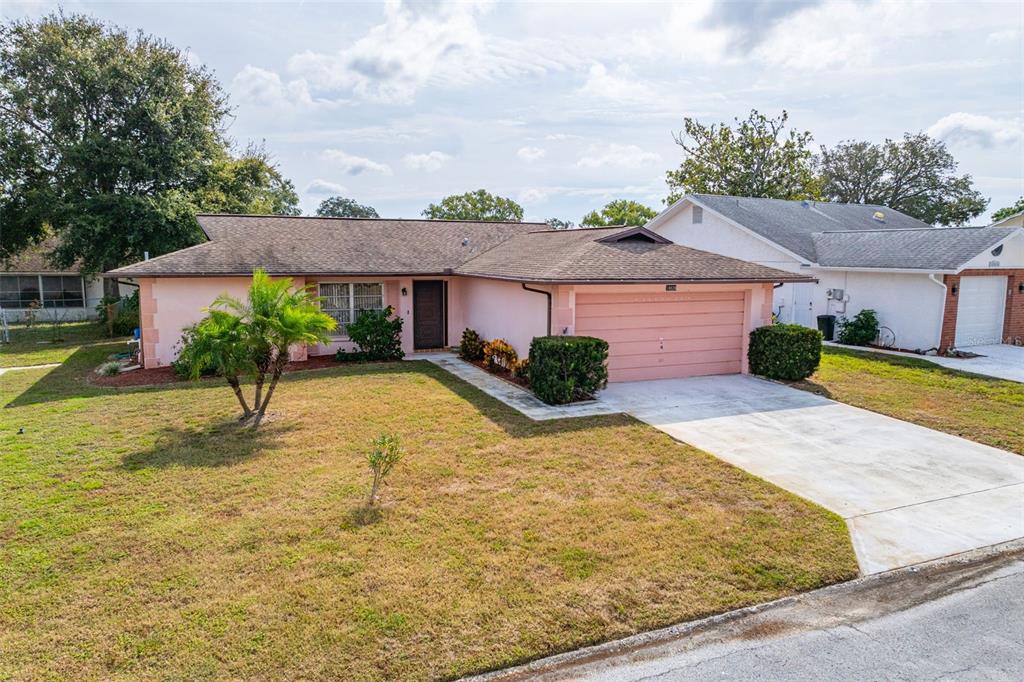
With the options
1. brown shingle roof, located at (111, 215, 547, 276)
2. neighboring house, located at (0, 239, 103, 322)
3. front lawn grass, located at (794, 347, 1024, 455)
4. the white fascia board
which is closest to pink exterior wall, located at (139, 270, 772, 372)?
brown shingle roof, located at (111, 215, 547, 276)

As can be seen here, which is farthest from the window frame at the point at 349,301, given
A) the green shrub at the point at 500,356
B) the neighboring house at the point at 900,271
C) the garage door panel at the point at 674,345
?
the neighboring house at the point at 900,271

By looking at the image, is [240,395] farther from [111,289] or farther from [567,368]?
[111,289]

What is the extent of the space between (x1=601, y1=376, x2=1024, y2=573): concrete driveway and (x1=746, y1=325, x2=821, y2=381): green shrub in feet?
2.95

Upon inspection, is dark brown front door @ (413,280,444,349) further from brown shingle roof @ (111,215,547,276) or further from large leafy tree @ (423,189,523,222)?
large leafy tree @ (423,189,523,222)

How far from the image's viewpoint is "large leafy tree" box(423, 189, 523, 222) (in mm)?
57469

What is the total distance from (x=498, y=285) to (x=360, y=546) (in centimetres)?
963

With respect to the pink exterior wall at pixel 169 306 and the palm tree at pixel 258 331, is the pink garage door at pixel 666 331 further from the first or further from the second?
the pink exterior wall at pixel 169 306

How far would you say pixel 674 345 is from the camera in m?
13.3

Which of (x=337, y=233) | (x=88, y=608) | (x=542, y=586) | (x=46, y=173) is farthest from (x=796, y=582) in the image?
(x=46, y=173)

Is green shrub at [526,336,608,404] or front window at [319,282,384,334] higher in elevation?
front window at [319,282,384,334]

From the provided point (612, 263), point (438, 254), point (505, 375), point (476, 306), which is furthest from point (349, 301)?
point (612, 263)

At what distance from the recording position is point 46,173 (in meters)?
23.3

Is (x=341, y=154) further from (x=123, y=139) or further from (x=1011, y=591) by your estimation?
(x=1011, y=591)

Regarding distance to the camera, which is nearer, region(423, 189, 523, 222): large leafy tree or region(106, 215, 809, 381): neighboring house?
region(106, 215, 809, 381): neighboring house
